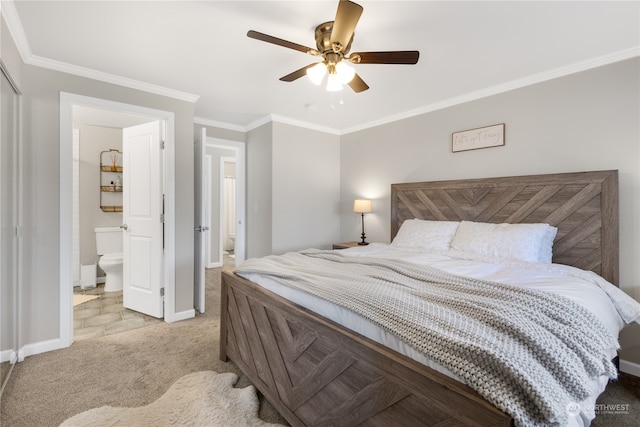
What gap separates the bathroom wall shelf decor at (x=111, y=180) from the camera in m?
4.58

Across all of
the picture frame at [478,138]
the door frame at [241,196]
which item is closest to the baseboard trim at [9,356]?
the door frame at [241,196]

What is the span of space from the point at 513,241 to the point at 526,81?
1.53 meters

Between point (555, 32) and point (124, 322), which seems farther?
point (124, 322)

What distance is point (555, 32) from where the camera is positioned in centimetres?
203

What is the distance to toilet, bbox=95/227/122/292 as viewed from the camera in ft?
13.0

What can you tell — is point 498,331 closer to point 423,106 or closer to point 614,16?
point 614,16

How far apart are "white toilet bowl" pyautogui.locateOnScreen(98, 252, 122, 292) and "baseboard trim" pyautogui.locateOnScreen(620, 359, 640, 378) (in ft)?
17.5

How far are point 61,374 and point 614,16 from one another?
4.46 meters

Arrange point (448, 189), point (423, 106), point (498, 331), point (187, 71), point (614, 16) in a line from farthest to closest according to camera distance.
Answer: point (423, 106) < point (448, 189) < point (187, 71) < point (614, 16) < point (498, 331)

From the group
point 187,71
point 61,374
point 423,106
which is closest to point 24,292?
point 61,374

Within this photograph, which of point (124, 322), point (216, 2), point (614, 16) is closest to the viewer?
point (216, 2)

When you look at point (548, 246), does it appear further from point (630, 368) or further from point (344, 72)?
point (344, 72)

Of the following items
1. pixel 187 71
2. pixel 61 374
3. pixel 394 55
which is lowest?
pixel 61 374

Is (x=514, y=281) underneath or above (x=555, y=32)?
underneath
